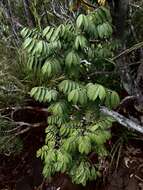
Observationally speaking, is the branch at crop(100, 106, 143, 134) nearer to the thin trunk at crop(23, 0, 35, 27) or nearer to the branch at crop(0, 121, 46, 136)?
the branch at crop(0, 121, 46, 136)

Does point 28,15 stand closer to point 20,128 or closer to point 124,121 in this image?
point 20,128

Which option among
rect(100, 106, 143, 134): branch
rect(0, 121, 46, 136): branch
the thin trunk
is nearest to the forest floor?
rect(0, 121, 46, 136): branch

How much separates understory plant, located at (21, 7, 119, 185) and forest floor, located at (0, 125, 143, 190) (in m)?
0.45

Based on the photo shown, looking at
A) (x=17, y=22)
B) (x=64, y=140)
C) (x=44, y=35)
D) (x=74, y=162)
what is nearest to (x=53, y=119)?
(x=64, y=140)

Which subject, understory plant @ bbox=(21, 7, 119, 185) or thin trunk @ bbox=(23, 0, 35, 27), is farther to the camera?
thin trunk @ bbox=(23, 0, 35, 27)

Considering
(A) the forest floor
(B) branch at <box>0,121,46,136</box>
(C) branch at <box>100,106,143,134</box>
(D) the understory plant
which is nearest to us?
(D) the understory plant

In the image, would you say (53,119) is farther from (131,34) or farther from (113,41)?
(131,34)

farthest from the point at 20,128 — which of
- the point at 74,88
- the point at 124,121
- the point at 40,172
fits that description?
the point at 74,88

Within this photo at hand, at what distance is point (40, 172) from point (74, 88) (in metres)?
1.53

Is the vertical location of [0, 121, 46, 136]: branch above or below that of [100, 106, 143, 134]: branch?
below

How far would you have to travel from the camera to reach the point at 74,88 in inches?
87.1

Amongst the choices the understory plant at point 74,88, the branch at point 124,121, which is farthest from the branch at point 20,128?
the branch at point 124,121

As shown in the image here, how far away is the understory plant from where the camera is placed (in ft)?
7.09

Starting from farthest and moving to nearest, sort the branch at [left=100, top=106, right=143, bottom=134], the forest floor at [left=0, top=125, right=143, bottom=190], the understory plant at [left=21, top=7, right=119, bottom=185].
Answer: the forest floor at [left=0, top=125, right=143, bottom=190], the branch at [left=100, top=106, right=143, bottom=134], the understory plant at [left=21, top=7, right=119, bottom=185]
